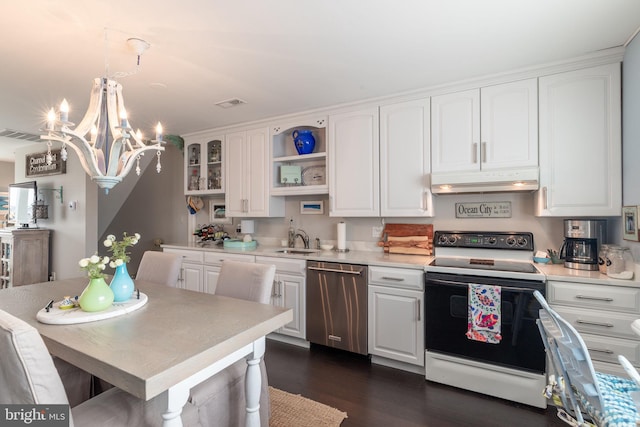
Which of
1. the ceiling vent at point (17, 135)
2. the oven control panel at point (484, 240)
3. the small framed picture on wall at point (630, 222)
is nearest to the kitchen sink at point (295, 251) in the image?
the oven control panel at point (484, 240)

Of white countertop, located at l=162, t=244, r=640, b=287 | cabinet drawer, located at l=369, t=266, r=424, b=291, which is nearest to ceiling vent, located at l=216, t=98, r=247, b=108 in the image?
white countertop, located at l=162, t=244, r=640, b=287

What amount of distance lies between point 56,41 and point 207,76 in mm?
921

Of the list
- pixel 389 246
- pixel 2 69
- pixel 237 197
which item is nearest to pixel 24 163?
pixel 2 69

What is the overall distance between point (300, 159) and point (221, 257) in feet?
4.51

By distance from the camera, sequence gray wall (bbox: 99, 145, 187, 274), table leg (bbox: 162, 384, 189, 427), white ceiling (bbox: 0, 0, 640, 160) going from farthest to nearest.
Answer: gray wall (bbox: 99, 145, 187, 274), white ceiling (bbox: 0, 0, 640, 160), table leg (bbox: 162, 384, 189, 427)

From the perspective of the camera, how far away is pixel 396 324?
2.58m

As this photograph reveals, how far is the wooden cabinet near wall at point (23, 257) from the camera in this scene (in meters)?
4.74

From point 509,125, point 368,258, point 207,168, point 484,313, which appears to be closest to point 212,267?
point 207,168

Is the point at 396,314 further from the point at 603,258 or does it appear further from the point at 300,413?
the point at 603,258

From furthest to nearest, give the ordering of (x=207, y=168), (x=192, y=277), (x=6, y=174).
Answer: (x=6, y=174), (x=207, y=168), (x=192, y=277)

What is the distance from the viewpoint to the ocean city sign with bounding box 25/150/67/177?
5.06m

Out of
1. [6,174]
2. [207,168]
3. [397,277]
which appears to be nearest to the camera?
[397,277]

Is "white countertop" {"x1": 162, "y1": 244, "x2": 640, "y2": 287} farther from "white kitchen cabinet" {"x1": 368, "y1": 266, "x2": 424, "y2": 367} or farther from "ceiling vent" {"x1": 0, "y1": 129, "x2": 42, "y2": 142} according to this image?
"ceiling vent" {"x1": 0, "y1": 129, "x2": 42, "y2": 142}

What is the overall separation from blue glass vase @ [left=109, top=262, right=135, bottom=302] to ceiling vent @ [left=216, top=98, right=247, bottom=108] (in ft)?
6.20
